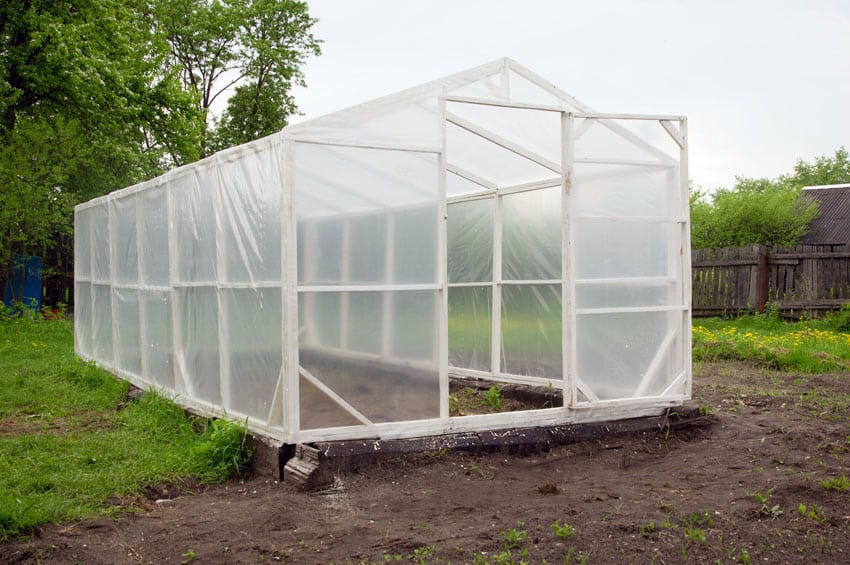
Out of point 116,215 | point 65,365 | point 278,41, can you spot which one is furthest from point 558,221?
point 278,41

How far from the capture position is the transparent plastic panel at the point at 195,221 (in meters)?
6.70

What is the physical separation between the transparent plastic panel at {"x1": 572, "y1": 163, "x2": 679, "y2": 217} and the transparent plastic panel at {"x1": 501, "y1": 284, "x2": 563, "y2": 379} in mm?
1635

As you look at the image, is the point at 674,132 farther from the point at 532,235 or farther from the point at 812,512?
the point at 812,512

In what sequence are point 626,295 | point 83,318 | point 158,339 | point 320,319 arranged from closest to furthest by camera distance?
point 320,319
point 626,295
point 158,339
point 83,318

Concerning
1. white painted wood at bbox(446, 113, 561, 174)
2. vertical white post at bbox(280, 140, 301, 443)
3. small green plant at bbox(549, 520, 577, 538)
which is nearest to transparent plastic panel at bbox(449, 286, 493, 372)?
white painted wood at bbox(446, 113, 561, 174)

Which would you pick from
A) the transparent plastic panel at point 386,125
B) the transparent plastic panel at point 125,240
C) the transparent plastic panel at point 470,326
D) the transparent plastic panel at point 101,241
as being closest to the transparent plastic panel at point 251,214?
the transparent plastic panel at point 386,125

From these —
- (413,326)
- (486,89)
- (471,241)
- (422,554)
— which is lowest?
(422,554)

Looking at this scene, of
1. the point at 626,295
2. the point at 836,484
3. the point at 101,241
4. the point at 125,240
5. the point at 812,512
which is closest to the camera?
the point at 812,512

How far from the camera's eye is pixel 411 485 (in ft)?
17.2

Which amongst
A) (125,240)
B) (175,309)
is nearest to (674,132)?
(175,309)

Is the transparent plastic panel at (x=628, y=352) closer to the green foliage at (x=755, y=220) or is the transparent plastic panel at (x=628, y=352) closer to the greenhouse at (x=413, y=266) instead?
the greenhouse at (x=413, y=266)

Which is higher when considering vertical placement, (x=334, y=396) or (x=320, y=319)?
(x=320, y=319)

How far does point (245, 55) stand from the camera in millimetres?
24609

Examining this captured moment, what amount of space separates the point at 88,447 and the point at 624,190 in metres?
4.89
